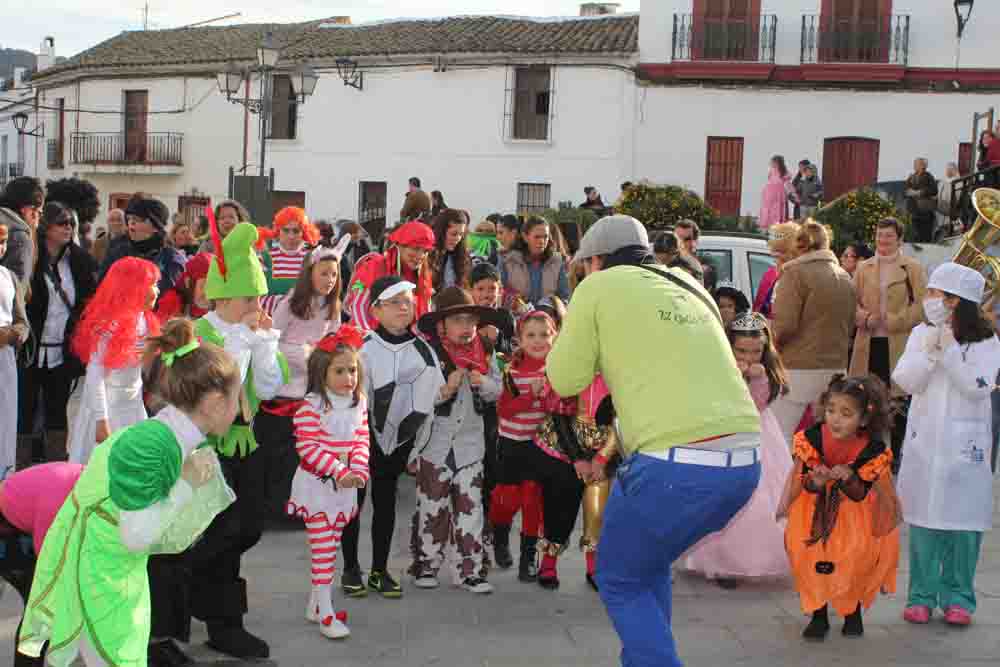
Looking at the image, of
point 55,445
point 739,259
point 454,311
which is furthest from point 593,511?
point 739,259

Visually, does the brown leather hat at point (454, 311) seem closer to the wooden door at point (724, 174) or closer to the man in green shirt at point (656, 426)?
the man in green shirt at point (656, 426)

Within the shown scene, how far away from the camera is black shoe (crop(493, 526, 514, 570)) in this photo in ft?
23.2

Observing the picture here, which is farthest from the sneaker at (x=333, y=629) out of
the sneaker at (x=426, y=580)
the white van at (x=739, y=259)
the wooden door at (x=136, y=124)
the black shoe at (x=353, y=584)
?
the wooden door at (x=136, y=124)

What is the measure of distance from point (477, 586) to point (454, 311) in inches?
55.9

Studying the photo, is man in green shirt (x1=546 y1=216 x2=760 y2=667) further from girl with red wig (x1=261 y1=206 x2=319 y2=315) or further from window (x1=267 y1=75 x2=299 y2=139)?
window (x1=267 y1=75 x2=299 y2=139)

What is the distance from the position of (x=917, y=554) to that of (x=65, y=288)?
5556 mm

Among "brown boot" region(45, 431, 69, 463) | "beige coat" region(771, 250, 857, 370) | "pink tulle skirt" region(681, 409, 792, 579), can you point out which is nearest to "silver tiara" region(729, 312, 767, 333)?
"pink tulle skirt" region(681, 409, 792, 579)

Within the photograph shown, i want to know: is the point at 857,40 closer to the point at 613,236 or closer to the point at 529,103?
the point at 529,103

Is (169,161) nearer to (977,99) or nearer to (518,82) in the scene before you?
(518,82)

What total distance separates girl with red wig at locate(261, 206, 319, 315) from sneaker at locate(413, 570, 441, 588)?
269 centimetres

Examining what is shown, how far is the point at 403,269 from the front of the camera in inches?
309

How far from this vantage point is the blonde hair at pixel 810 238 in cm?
880

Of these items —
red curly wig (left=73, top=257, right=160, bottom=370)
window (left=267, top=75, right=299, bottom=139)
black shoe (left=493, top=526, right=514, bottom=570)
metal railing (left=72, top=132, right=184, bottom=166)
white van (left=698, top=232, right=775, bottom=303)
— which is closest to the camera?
red curly wig (left=73, top=257, right=160, bottom=370)

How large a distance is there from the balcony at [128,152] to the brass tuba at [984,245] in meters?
31.6
